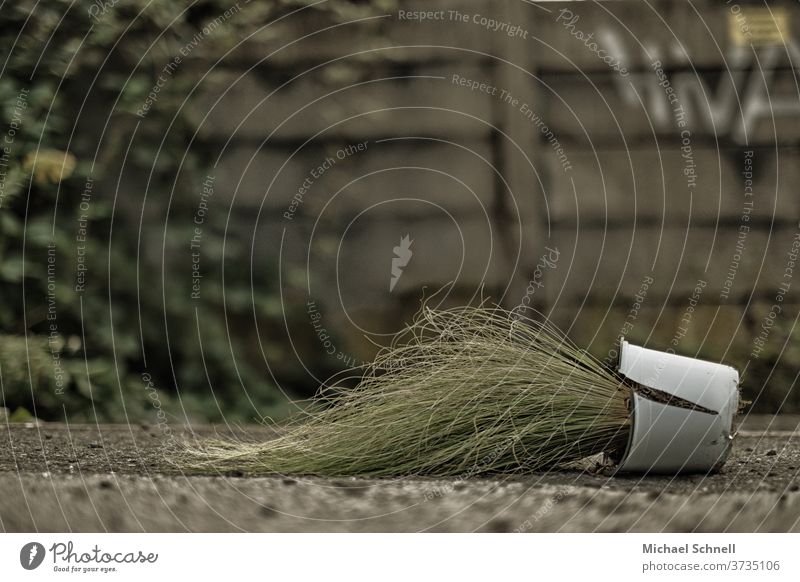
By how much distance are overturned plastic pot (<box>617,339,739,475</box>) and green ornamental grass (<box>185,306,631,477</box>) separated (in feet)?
0.23

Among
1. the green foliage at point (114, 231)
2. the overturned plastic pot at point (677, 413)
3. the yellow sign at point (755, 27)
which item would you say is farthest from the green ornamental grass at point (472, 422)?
the yellow sign at point (755, 27)

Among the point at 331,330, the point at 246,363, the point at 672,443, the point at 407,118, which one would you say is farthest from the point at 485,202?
the point at 672,443

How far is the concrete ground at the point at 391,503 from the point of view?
1802 mm

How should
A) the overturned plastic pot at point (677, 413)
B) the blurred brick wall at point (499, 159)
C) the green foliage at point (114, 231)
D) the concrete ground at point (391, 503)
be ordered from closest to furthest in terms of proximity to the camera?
the concrete ground at point (391, 503), the overturned plastic pot at point (677, 413), the green foliage at point (114, 231), the blurred brick wall at point (499, 159)

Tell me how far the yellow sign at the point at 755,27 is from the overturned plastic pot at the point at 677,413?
1.77 m

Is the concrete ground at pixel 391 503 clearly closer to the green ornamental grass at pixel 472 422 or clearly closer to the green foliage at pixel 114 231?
the green ornamental grass at pixel 472 422

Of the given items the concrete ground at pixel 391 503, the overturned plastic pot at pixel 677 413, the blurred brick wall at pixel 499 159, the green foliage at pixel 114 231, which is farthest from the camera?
the blurred brick wall at pixel 499 159

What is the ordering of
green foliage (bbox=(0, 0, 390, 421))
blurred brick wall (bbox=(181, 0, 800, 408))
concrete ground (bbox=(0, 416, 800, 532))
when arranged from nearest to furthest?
concrete ground (bbox=(0, 416, 800, 532)) < green foliage (bbox=(0, 0, 390, 421)) < blurred brick wall (bbox=(181, 0, 800, 408))

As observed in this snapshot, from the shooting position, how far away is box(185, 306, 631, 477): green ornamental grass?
6.65 ft

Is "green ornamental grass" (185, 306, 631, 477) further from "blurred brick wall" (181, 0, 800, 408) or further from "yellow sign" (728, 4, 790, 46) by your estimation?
"yellow sign" (728, 4, 790, 46)

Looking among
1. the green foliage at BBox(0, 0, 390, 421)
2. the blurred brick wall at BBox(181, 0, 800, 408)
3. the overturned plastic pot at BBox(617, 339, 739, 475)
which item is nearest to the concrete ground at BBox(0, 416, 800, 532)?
the overturned plastic pot at BBox(617, 339, 739, 475)

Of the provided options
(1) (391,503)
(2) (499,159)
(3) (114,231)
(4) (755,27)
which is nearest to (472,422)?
(1) (391,503)

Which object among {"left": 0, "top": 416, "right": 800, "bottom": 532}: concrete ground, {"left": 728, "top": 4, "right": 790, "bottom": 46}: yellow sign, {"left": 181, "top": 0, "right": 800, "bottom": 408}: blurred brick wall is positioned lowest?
{"left": 0, "top": 416, "right": 800, "bottom": 532}: concrete ground

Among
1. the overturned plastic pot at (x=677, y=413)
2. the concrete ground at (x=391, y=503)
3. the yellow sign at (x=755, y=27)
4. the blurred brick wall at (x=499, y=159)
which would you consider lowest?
the concrete ground at (x=391, y=503)
